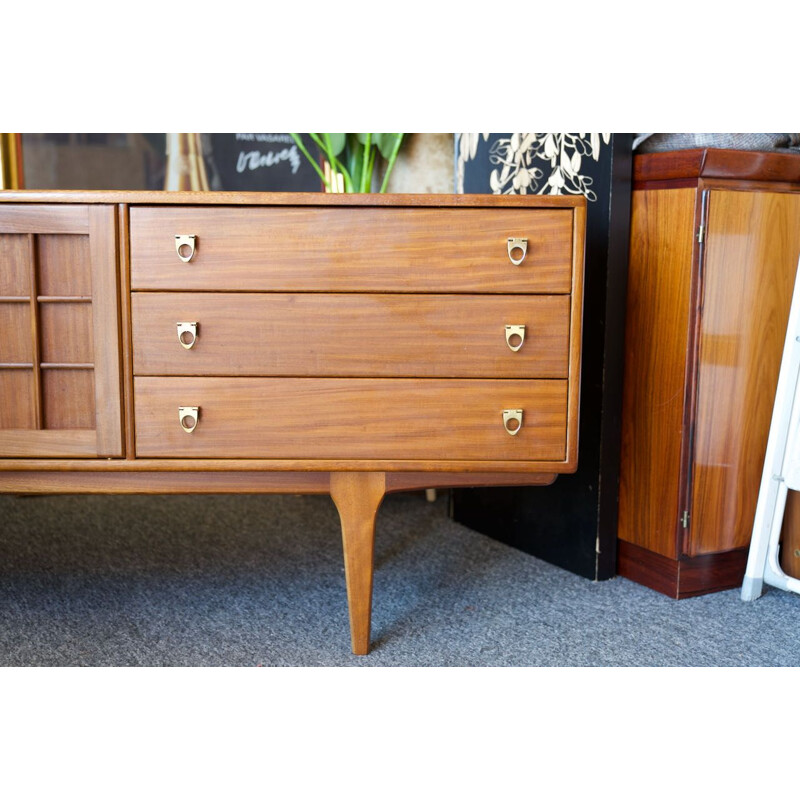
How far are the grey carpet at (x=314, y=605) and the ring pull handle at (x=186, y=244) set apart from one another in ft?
2.34

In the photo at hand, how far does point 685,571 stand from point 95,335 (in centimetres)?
129

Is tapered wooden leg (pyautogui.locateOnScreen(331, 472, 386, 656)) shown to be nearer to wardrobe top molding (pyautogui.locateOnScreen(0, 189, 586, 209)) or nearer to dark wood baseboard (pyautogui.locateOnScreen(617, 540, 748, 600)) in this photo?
wardrobe top molding (pyautogui.locateOnScreen(0, 189, 586, 209))

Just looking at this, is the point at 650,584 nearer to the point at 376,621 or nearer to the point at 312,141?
the point at 376,621

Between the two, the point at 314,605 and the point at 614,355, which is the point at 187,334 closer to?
the point at 314,605

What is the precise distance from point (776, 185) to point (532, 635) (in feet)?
3.50

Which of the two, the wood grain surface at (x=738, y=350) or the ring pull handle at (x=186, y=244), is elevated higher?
the ring pull handle at (x=186, y=244)

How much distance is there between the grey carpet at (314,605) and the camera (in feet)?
5.24

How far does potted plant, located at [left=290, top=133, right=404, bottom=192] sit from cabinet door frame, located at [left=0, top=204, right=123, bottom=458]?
3.49ft

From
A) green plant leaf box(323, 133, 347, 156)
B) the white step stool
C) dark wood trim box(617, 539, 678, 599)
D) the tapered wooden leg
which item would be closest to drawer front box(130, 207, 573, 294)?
the tapered wooden leg

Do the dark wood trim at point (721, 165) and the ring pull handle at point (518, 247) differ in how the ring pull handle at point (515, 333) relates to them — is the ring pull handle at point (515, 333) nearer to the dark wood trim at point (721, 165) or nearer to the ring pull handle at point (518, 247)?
the ring pull handle at point (518, 247)

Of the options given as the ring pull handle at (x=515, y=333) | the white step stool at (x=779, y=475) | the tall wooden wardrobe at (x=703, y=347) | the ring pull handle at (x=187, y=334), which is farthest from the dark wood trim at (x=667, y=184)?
the ring pull handle at (x=187, y=334)

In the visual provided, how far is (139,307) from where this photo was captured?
151 cm

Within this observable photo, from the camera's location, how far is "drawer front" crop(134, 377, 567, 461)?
1527mm

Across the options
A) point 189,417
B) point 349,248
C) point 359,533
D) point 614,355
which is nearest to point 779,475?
point 614,355
